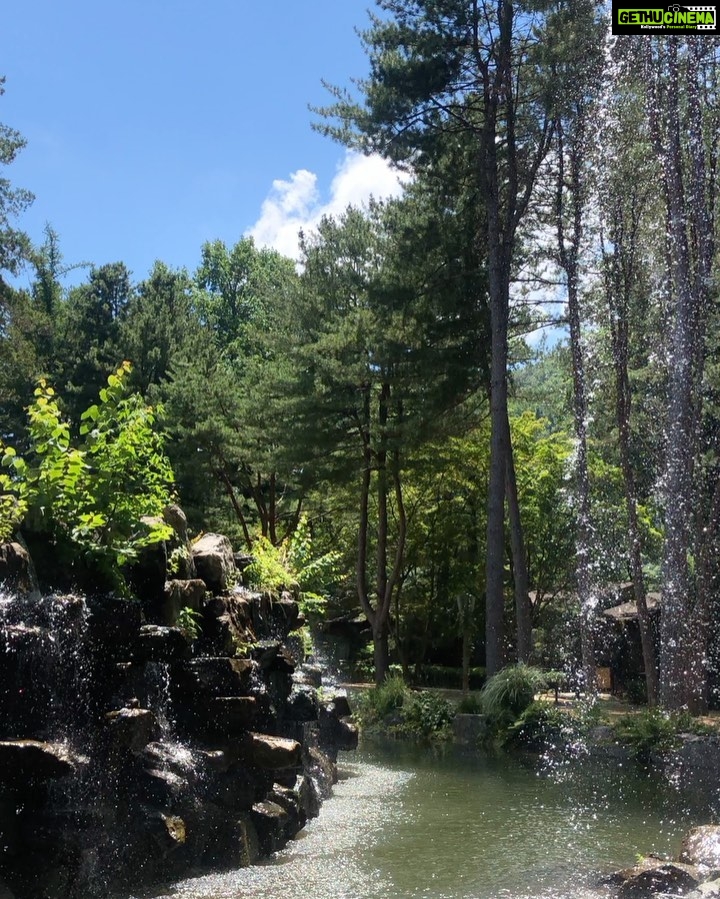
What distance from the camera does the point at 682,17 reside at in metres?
12.0

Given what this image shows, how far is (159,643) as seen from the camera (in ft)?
22.5

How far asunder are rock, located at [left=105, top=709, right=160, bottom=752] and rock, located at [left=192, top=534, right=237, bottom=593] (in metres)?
2.21

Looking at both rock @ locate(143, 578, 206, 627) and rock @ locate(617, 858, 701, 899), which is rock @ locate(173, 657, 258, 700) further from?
rock @ locate(617, 858, 701, 899)

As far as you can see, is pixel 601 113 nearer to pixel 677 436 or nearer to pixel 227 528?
pixel 677 436

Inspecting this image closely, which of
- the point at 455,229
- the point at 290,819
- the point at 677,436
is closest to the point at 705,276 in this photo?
the point at 677,436

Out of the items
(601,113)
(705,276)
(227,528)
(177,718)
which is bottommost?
(177,718)

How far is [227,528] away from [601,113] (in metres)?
14.0

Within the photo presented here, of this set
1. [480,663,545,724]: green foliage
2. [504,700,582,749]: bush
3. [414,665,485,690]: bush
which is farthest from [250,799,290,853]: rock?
[414,665,485,690]: bush

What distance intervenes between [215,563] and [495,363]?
370 inches

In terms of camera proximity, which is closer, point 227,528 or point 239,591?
point 239,591

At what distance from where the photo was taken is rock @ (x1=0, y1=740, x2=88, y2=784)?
216 inches

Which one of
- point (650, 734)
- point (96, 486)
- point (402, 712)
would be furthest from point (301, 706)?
point (402, 712)

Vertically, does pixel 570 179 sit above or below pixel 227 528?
above

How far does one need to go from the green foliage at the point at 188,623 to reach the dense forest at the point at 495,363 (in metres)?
2.62
